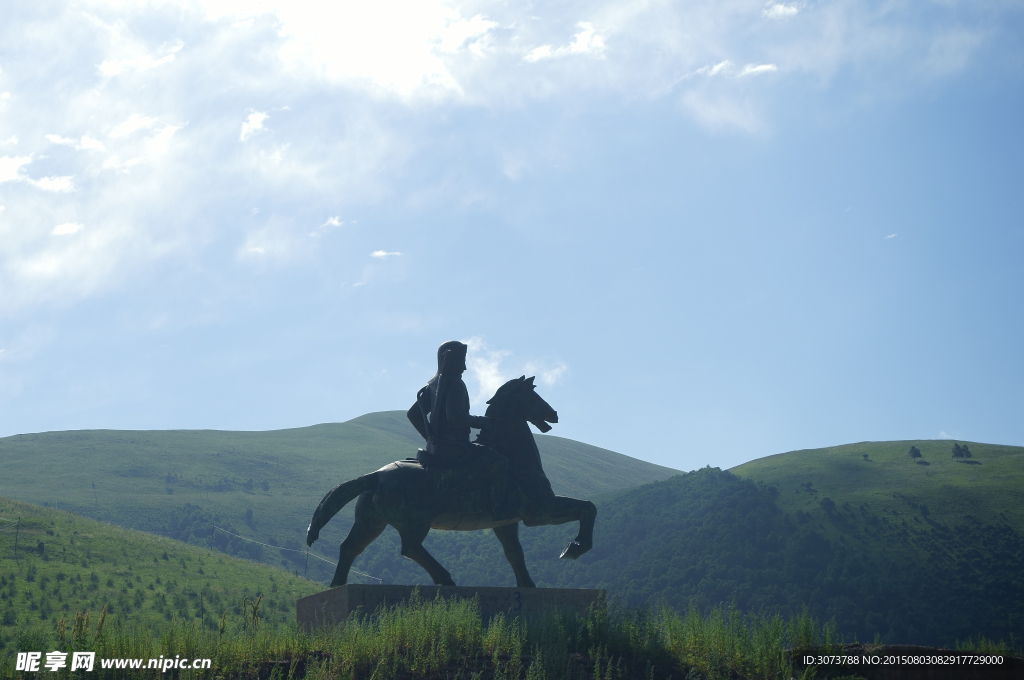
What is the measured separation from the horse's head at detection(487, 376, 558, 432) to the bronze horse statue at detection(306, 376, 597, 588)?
0.61ft

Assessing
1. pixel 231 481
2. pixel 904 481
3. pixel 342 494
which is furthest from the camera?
A: pixel 231 481

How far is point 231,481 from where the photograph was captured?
101m

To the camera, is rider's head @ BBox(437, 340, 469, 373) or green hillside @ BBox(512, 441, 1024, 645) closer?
rider's head @ BBox(437, 340, 469, 373)

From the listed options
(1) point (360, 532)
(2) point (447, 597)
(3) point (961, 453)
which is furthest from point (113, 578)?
(3) point (961, 453)

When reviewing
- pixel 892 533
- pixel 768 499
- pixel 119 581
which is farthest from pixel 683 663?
pixel 768 499

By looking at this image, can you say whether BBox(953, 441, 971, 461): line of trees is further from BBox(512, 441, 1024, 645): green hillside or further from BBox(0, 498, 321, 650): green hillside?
BBox(0, 498, 321, 650): green hillside

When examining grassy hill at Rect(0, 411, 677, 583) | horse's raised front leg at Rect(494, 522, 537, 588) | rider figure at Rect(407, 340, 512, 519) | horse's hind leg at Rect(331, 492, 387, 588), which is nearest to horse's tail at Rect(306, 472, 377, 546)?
horse's hind leg at Rect(331, 492, 387, 588)

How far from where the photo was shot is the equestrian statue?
12.6 meters

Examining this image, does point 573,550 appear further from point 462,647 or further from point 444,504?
point 462,647

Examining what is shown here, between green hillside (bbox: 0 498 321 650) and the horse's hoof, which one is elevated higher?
the horse's hoof

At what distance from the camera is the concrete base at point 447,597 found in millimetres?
11445

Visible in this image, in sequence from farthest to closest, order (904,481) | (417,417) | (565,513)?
(904,481)
(417,417)
(565,513)

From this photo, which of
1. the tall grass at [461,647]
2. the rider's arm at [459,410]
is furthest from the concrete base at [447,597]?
the rider's arm at [459,410]

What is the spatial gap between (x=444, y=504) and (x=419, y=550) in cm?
78
